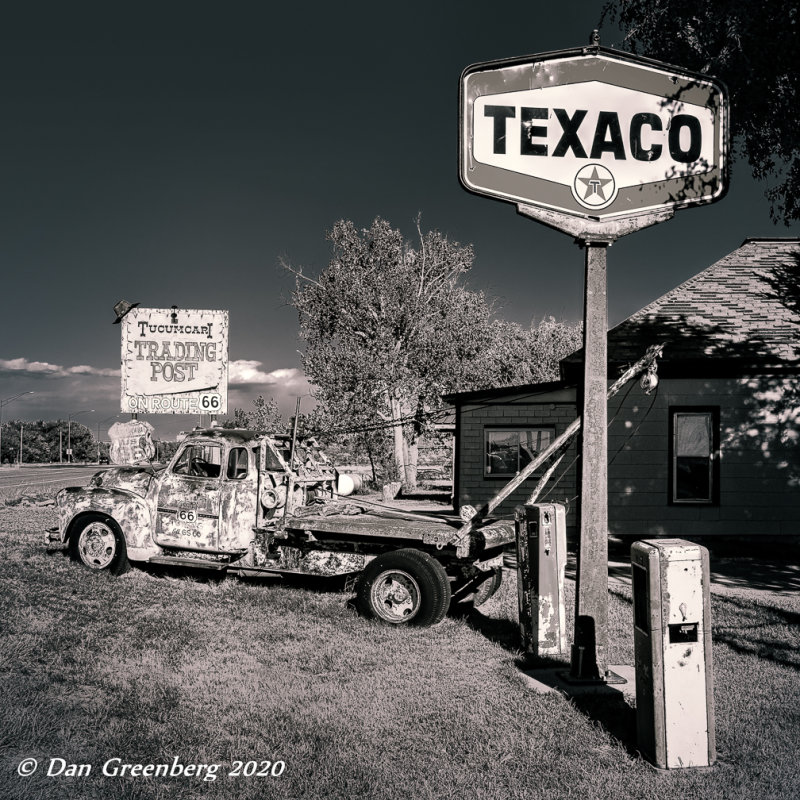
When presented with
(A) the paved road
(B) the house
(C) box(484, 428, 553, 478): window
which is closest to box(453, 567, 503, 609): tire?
(B) the house

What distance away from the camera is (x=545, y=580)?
6652 millimetres

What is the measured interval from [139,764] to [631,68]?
21.2 feet

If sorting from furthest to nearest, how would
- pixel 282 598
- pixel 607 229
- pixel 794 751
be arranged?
pixel 282 598 < pixel 607 229 < pixel 794 751

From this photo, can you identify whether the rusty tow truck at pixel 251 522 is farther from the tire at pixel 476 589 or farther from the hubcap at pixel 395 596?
the hubcap at pixel 395 596

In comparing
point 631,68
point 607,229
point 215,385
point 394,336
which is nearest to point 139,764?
point 607,229

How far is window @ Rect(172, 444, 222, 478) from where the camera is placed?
10109 mm

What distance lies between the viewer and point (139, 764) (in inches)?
168

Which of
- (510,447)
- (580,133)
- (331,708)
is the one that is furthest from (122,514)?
(510,447)

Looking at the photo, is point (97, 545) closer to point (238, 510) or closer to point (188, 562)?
point (188, 562)

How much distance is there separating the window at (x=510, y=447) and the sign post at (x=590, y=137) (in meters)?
10.8

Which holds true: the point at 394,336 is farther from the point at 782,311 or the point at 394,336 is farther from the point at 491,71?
the point at 491,71

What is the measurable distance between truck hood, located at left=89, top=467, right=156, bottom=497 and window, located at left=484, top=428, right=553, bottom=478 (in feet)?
28.3

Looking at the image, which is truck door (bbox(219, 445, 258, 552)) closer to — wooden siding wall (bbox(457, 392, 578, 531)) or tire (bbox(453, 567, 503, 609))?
tire (bbox(453, 567, 503, 609))

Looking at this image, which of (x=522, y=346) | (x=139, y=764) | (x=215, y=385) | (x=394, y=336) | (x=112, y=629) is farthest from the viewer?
(x=522, y=346)
